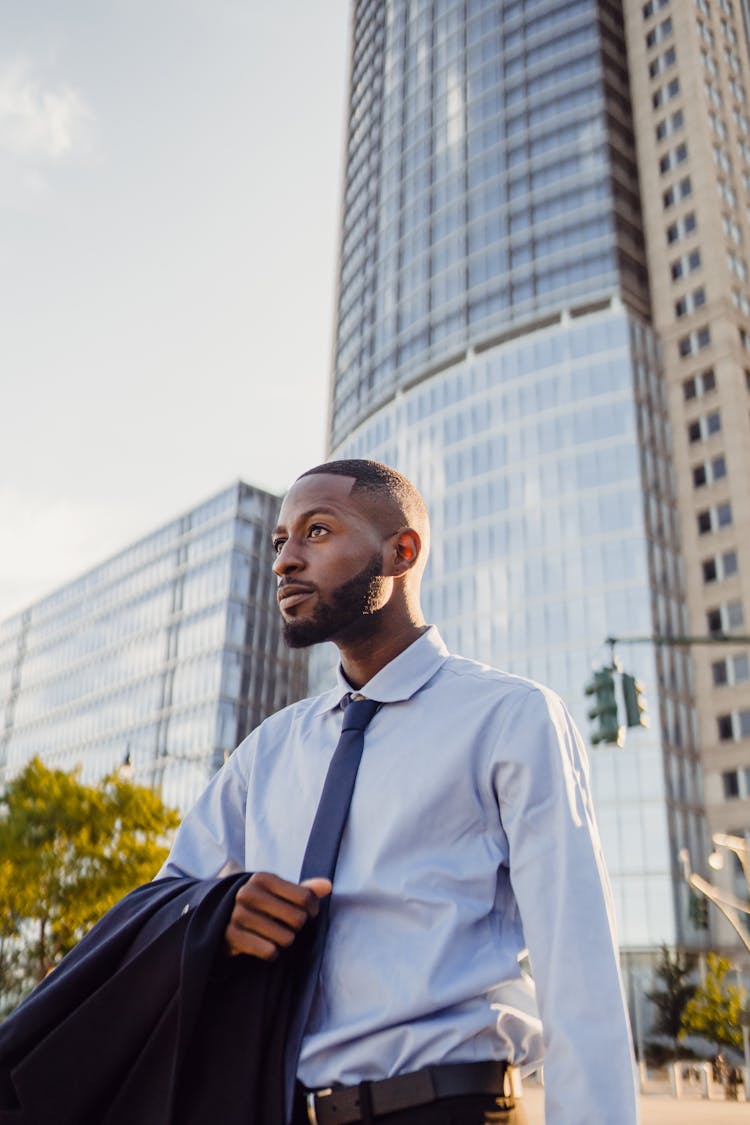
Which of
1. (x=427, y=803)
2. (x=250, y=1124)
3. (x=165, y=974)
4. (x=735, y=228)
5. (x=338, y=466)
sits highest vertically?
(x=735, y=228)

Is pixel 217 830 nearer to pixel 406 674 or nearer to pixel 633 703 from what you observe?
pixel 406 674

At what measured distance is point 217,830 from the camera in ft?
8.77

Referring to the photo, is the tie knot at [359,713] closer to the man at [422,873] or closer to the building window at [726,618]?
the man at [422,873]

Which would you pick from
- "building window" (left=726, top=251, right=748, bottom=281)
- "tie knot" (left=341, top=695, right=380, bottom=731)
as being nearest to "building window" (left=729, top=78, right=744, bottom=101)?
"building window" (left=726, top=251, right=748, bottom=281)

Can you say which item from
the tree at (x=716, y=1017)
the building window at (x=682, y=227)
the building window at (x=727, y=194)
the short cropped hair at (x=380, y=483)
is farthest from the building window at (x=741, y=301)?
the short cropped hair at (x=380, y=483)

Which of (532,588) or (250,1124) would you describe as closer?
(250,1124)

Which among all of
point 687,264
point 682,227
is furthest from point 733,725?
point 682,227

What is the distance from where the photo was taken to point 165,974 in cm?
195

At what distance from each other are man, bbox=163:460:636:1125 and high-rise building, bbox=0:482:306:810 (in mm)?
66137

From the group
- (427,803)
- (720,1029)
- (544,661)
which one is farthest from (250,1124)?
(544,661)

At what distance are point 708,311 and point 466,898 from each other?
220 ft

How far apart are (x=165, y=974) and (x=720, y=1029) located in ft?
136

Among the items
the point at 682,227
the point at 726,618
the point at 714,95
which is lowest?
the point at 726,618

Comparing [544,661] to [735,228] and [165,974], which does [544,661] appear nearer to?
[735,228]
